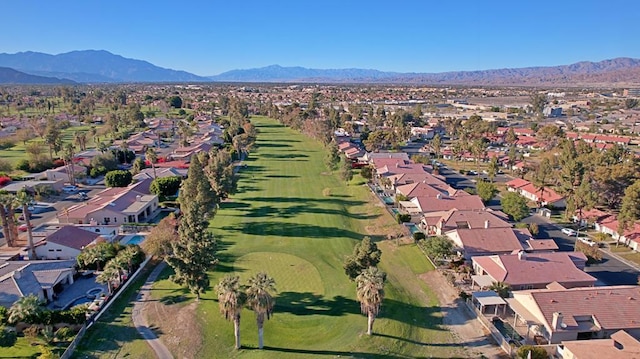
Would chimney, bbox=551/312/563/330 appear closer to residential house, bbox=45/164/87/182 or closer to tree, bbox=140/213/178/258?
tree, bbox=140/213/178/258

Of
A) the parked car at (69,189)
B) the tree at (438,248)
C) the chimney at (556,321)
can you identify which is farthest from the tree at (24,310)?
the parked car at (69,189)

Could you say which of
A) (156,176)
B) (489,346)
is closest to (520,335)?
(489,346)

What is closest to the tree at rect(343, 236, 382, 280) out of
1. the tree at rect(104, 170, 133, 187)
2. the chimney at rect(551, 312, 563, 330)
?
the chimney at rect(551, 312, 563, 330)

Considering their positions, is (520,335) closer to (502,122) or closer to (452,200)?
(452,200)

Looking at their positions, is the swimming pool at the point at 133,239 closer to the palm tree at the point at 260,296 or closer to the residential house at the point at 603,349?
the palm tree at the point at 260,296

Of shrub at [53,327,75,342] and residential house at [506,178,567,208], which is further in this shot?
residential house at [506,178,567,208]
